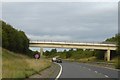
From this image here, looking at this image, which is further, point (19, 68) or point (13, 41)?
point (13, 41)

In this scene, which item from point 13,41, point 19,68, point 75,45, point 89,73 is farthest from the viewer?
point 75,45

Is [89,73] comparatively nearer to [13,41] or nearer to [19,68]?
[19,68]

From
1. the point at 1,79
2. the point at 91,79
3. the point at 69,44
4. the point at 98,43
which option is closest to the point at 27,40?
the point at 69,44

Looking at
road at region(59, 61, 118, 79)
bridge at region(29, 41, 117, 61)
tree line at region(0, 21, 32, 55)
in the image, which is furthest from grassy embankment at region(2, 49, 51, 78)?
bridge at region(29, 41, 117, 61)

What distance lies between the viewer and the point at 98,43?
123 metres

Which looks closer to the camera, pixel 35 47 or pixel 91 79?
pixel 91 79

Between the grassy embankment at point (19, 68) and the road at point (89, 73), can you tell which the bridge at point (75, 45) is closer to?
the road at point (89, 73)

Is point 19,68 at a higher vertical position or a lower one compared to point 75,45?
lower

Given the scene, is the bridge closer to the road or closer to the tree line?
the tree line

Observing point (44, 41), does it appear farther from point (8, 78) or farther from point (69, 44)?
point (8, 78)

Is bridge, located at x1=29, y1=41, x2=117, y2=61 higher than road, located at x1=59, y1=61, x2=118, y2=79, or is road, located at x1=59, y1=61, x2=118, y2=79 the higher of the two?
bridge, located at x1=29, y1=41, x2=117, y2=61

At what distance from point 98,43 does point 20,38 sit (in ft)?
77.7

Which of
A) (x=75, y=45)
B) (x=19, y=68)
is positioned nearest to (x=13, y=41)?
(x=75, y=45)

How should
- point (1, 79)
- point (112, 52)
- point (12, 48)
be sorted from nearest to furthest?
point (1, 79) < point (12, 48) < point (112, 52)
